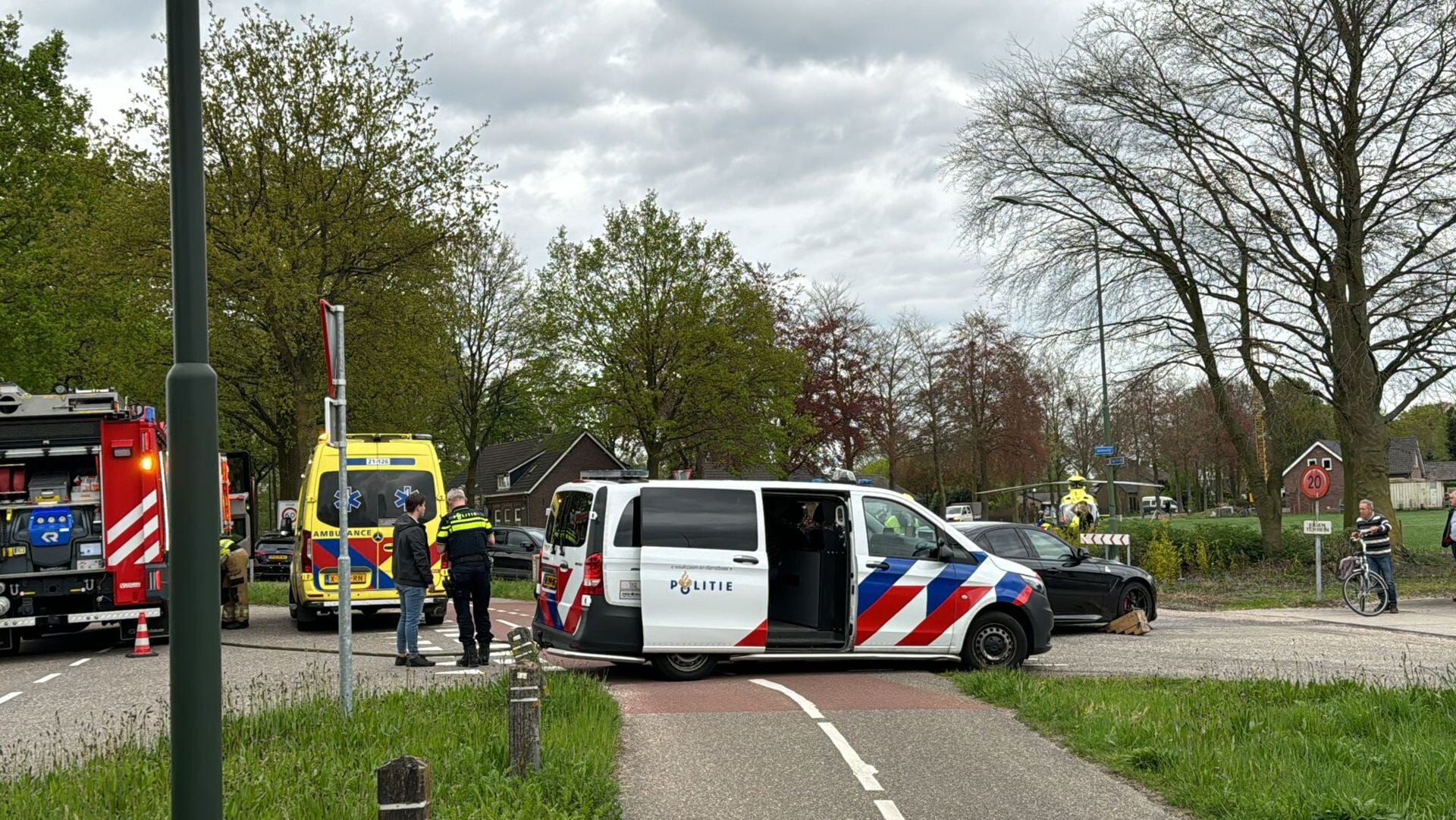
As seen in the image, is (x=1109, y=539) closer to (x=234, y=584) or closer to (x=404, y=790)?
(x=234, y=584)

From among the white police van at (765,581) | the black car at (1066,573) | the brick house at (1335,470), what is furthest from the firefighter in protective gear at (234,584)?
the brick house at (1335,470)

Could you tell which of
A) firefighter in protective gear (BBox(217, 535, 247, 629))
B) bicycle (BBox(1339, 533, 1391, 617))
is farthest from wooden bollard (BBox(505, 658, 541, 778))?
bicycle (BBox(1339, 533, 1391, 617))

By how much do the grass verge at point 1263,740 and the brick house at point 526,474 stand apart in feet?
195

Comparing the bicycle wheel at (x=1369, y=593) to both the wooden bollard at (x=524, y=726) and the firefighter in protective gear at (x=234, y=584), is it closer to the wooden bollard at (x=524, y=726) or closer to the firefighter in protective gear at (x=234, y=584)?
the wooden bollard at (x=524, y=726)

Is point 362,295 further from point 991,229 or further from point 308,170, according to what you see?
point 991,229

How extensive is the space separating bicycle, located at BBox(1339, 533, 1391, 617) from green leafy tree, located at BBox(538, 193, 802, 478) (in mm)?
25605

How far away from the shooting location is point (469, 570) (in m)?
13.9

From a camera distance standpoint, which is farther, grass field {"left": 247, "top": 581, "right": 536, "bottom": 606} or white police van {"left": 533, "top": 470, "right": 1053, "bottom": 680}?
grass field {"left": 247, "top": 581, "right": 536, "bottom": 606}

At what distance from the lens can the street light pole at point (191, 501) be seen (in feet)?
12.2

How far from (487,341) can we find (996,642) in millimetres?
40708

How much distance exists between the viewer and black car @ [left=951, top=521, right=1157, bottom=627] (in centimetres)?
1717

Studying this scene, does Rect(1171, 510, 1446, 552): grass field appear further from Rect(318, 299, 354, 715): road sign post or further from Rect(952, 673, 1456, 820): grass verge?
Rect(318, 299, 354, 715): road sign post

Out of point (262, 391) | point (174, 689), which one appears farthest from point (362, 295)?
point (174, 689)

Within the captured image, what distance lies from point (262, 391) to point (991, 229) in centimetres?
2110
